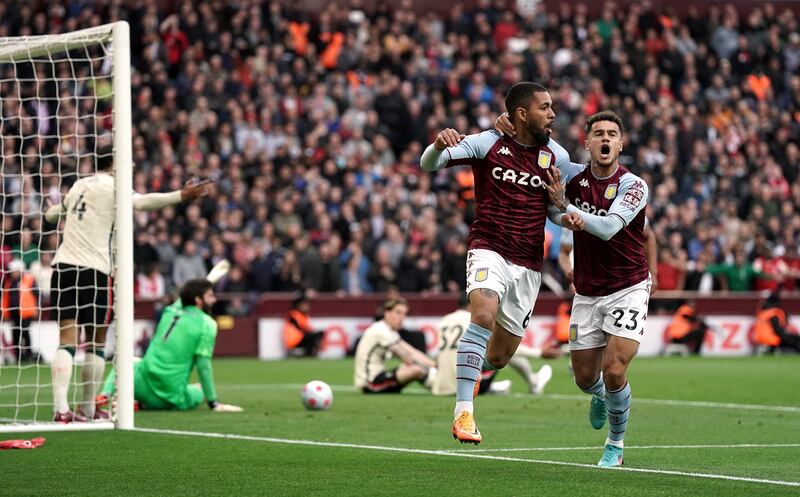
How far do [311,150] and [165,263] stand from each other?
4504 mm

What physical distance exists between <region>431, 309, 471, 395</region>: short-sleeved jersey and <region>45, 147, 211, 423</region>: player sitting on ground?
4592 millimetres

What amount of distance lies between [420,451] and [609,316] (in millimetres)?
1859

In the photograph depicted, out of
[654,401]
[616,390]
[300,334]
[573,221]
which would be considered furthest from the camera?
[300,334]

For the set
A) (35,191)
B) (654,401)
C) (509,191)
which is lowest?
(654,401)

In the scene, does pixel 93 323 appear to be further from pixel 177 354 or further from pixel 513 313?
pixel 513 313

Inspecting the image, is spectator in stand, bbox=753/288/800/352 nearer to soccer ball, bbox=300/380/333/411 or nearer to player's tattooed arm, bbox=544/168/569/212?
soccer ball, bbox=300/380/333/411

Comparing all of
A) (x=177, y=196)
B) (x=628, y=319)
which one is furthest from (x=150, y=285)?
(x=628, y=319)

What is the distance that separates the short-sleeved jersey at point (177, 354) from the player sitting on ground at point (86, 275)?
4.10 ft

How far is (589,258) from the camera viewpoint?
946cm

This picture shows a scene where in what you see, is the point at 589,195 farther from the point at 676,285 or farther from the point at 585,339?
the point at 676,285

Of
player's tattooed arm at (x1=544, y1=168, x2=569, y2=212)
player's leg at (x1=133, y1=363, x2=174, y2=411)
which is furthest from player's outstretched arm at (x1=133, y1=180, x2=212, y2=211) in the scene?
player's tattooed arm at (x1=544, y1=168, x2=569, y2=212)

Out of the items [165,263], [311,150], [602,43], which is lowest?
[165,263]

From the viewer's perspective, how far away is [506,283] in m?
9.42

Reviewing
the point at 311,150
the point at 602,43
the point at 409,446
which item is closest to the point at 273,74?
the point at 311,150
